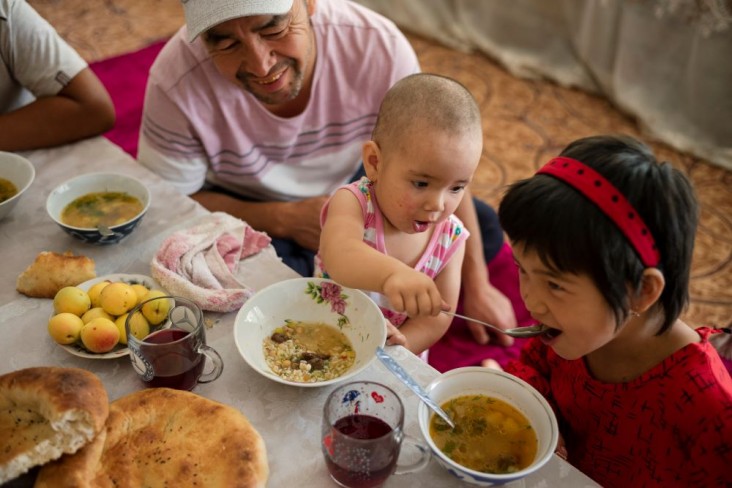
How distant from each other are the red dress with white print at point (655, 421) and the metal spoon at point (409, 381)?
0.31m

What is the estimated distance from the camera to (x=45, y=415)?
94cm

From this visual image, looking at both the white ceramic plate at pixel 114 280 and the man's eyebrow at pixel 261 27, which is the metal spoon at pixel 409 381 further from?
the man's eyebrow at pixel 261 27

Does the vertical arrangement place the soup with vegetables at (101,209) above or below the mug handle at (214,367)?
above

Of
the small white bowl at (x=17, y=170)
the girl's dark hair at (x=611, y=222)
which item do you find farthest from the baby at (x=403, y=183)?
the small white bowl at (x=17, y=170)

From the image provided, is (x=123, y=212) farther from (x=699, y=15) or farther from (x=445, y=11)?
(x=445, y=11)

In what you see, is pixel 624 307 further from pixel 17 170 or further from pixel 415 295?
pixel 17 170

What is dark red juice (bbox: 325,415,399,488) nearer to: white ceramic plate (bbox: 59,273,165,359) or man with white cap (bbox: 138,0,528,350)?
white ceramic plate (bbox: 59,273,165,359)

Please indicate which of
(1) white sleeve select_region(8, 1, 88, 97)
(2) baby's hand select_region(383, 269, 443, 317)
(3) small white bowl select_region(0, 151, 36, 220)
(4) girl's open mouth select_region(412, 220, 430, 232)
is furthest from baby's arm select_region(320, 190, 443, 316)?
(1) white sleeve select_region(8, 1, 88, 97)

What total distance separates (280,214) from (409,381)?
0.92m

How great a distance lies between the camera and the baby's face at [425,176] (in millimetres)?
1274

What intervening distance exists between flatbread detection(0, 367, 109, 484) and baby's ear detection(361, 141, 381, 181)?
0.66 m

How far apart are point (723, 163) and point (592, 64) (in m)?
0.85

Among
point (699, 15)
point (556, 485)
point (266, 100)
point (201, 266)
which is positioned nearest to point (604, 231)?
point (556, 485)

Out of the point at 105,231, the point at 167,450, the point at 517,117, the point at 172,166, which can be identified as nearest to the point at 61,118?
the point at 172,166
